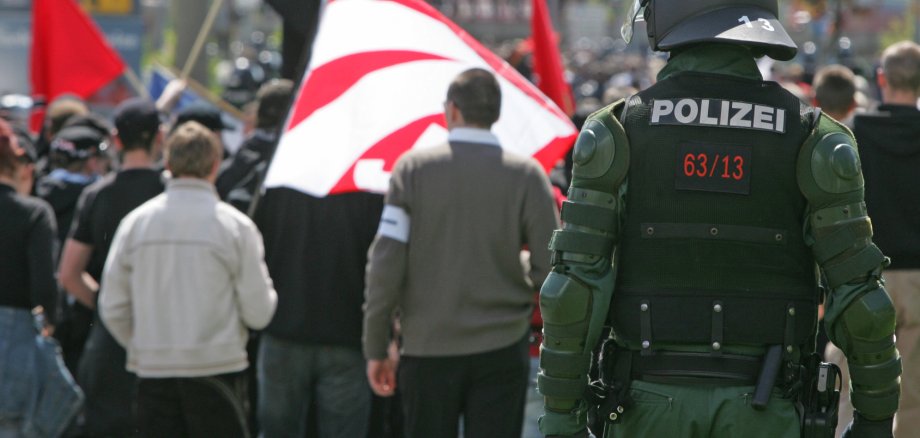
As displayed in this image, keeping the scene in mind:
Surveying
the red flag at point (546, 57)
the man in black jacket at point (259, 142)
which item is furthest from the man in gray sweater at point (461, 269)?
the red flag at point (546, 57)

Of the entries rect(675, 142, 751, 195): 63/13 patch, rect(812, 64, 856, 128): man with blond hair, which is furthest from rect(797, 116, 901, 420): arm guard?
rect(812, 64, 856, 128): man with blond hair

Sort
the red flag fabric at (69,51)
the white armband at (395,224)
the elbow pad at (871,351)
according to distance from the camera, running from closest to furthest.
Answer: the elbow pad at (871,351)
the white armband at (395,224)
the red flag fabric at (69,51)

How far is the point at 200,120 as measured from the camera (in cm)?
812

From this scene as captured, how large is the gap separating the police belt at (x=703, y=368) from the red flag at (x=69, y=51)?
765cm

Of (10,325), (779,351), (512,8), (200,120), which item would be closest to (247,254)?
(10,325)

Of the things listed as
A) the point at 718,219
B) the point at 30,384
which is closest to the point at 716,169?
the point at 718,219

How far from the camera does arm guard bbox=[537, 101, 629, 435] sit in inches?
155

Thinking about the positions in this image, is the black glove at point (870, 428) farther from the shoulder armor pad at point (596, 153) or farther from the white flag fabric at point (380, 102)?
the white flag fabric at point (380, 102)

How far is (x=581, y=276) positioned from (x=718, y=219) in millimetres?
392

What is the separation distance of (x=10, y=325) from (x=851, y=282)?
14.6ft

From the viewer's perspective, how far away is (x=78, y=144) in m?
8.20

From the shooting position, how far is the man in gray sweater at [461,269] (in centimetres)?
599

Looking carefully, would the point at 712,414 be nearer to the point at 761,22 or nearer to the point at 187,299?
the point at 761,22

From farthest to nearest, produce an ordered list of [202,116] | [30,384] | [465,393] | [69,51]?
[69,51]
[202,116]
[30,384]
[465,393]
